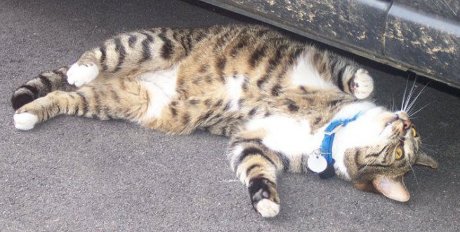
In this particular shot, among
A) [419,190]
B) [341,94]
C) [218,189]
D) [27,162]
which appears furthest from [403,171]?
[27,162]

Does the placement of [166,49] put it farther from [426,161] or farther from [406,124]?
[426,161]

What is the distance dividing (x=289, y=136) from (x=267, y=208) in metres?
0.52

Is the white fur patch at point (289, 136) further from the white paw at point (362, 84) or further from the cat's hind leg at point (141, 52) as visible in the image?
the cat's hind leg at point (141, 52)

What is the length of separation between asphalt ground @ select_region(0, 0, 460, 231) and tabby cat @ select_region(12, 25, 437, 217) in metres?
0.08

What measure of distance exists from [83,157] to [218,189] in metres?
0.61

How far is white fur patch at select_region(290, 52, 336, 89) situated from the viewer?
3.02m

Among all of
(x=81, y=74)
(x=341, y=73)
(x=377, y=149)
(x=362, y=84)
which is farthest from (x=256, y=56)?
(x=81, y=74)

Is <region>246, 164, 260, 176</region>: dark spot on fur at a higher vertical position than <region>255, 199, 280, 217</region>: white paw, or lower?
lower

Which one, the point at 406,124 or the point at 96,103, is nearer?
the point at 406,124

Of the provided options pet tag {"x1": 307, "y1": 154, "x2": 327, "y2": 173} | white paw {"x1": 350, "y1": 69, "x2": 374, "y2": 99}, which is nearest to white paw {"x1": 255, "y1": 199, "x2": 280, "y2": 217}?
pet tag {"x1": 307, "y1": 154, "x2": 327, "y2": 173}

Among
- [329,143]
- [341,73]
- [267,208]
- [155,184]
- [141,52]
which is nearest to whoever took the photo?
[267,208]

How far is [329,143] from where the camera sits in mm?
2908

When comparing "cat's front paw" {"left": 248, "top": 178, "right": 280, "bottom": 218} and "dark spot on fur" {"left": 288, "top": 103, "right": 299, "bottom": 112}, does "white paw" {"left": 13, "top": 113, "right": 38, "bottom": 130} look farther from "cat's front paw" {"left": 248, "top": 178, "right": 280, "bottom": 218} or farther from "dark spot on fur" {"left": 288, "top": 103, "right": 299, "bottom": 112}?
"dark spot on fur" {"left": 288, "top": 103, "right": 299, "bottom": 112}

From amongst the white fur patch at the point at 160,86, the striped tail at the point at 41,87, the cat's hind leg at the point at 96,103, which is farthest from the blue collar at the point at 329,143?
the striped tail at the point at 41,87
